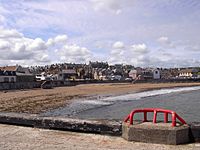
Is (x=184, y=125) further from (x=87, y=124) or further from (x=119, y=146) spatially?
(x=87, y=124)

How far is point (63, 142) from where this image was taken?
23.1ft

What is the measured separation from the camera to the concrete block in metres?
6.61

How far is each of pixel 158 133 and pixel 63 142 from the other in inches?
83.4

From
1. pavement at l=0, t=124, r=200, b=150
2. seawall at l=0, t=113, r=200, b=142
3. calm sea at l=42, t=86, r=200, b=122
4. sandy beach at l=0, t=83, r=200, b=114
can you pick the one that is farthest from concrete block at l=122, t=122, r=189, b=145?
sandy beach at l=0, t=83, r=200, b=114

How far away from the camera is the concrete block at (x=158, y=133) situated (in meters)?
6.61

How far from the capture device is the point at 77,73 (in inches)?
5615

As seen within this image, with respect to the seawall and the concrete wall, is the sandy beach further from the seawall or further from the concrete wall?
the seawall

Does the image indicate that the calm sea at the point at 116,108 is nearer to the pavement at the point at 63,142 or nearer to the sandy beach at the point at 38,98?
the sandy beach at the point at 38,98

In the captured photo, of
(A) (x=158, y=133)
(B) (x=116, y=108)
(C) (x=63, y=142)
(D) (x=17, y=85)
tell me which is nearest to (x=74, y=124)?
(C) (x=63, y=142)

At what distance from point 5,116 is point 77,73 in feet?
438

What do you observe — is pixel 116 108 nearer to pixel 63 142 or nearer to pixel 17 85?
pixel 63 142

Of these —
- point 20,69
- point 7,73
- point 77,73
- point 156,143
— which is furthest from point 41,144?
point 77,73

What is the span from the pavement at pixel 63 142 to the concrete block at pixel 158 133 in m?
0.13

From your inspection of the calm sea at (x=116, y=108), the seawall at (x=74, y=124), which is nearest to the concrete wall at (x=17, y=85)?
the calm sea at (x=116, y=108)
